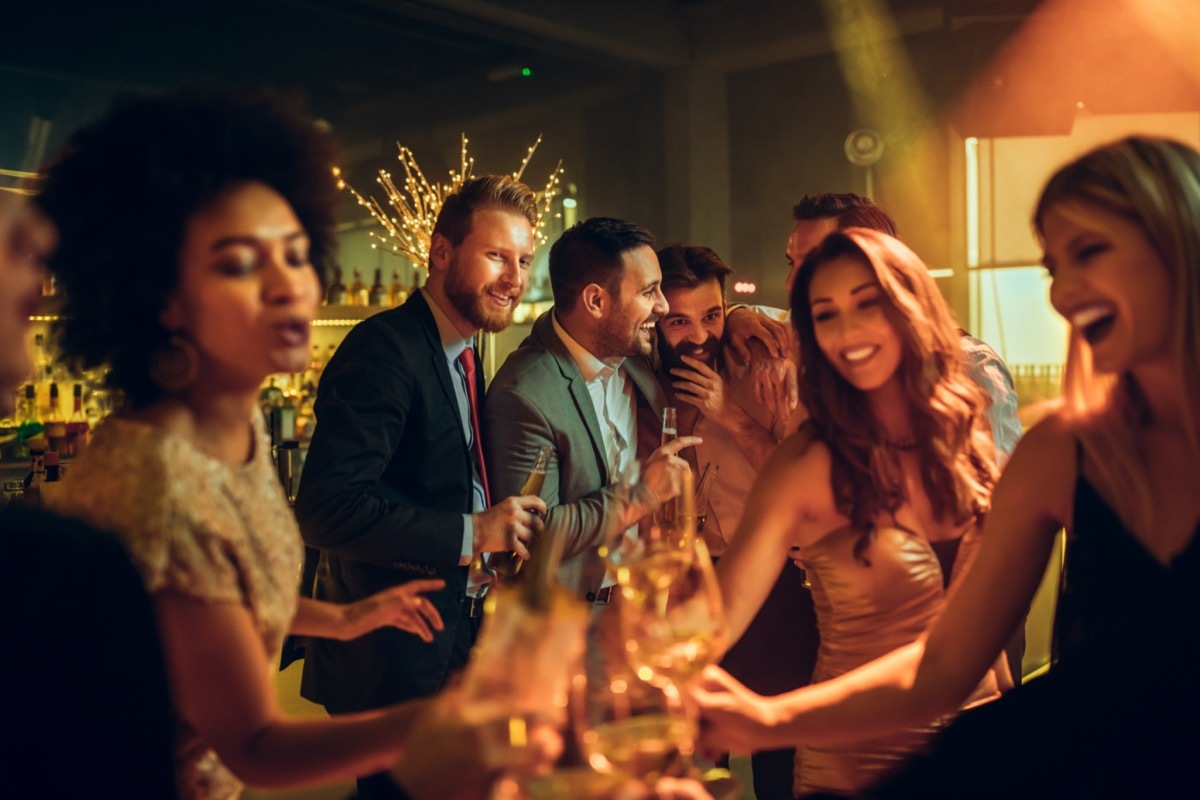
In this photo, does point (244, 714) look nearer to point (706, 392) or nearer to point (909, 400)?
point (909, 400)

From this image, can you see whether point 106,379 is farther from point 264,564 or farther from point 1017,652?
point 1017,652

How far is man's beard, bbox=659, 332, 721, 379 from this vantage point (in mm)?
3258

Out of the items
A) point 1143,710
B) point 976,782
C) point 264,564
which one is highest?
point 264,564

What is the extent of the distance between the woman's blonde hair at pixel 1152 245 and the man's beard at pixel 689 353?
72.4 inches

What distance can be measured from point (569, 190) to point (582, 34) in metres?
1.45

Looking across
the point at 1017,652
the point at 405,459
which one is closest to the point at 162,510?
the point at 405,459

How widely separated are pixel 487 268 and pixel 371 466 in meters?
0.69

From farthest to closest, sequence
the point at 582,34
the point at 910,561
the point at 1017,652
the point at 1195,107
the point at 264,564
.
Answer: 1. the point at 582,34
2. the point at 1195,107
3. the point at 1017,652
4. the point at 910,561
5. the point at 264,564

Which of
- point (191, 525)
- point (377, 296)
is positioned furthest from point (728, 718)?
point (377, 296)

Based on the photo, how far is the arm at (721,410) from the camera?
9.80 feet

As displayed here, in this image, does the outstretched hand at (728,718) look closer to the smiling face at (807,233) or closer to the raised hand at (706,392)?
the raised hand at (706,392)

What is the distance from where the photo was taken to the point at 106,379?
1276mm

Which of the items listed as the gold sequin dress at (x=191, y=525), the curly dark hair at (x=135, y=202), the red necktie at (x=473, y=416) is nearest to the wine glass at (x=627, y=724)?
the gold sequin dress at (x=191, y=525)

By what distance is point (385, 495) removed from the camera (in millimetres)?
2504
